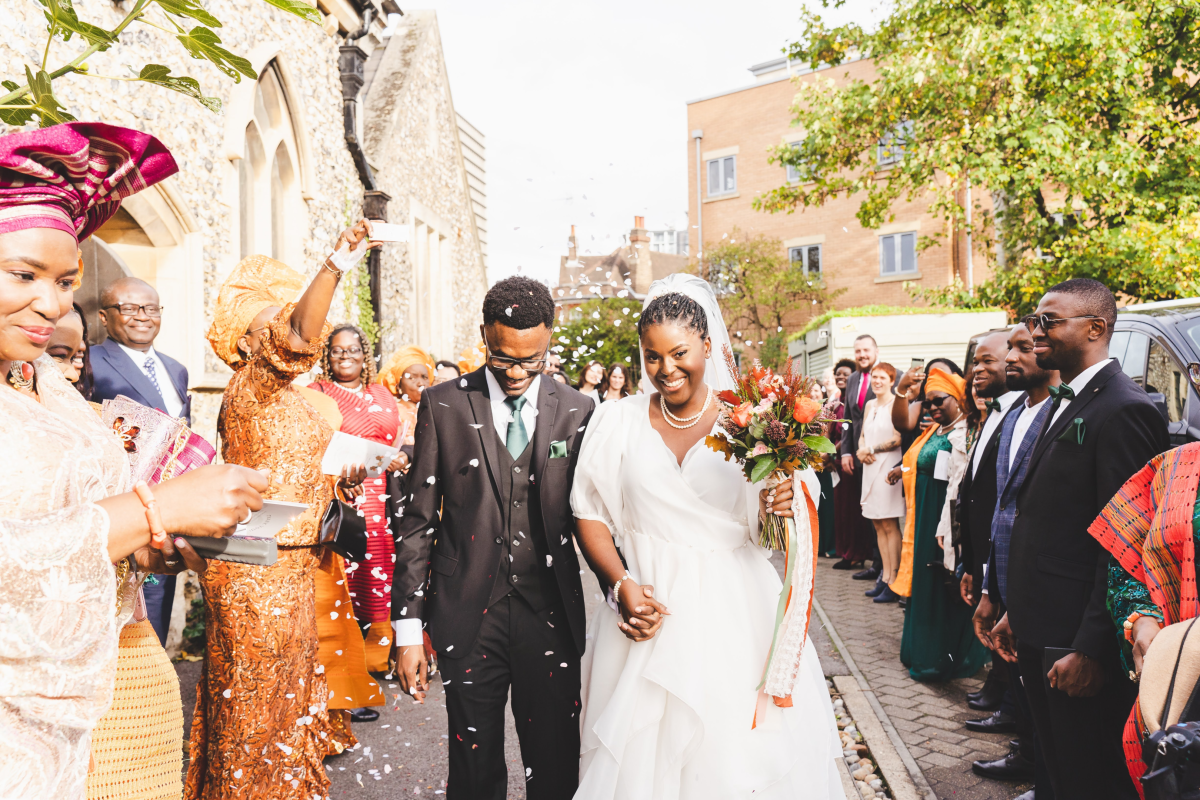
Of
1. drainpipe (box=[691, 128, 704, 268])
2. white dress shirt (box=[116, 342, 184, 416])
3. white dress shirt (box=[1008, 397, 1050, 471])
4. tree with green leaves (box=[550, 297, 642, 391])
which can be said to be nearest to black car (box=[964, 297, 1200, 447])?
white dress shirt (box=[1008, 397, 1050, 471])

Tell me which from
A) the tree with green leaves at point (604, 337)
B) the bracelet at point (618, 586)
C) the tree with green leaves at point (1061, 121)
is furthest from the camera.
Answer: the tree with green leaves at point (604, 337)

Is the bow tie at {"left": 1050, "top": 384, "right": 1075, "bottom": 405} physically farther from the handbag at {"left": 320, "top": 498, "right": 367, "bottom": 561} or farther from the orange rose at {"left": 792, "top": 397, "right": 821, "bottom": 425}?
the handbag at {"left": 320, "top": 498, "right": 367, "bottom": 561}

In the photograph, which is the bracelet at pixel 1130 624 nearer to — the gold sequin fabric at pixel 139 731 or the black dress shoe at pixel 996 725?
the gold sequin fabric at pixel 139 731

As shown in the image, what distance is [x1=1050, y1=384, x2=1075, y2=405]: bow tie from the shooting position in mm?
3473

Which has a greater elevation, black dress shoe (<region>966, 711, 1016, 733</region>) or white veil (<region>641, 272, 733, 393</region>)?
white veil (<region>641, 272, 733, 393</region>)

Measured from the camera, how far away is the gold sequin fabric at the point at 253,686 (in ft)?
11.6

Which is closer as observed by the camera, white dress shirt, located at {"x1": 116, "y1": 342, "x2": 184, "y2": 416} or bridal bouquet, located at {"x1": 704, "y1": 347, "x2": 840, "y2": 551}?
bridal bouquet, located at {"x1": 704, "y1": 347, "x2": 840, "y2": 551}

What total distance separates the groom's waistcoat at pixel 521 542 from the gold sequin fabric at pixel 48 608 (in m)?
1.65

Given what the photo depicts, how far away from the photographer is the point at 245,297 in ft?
13.0

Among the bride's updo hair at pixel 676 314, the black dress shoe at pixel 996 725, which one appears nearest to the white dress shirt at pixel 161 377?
the bride's updo hair at pixel 676 314

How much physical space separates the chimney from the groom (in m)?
40.9

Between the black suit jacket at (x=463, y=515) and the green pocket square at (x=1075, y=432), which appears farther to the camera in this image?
the green pocket square at (x=1075, y=432)

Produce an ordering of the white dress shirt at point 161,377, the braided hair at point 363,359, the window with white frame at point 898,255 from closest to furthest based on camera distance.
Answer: the white dress shirt at point 161,377, the braided hair at point 363,359, the window with white frame at point 898,255

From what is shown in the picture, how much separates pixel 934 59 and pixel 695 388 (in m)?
11.1
